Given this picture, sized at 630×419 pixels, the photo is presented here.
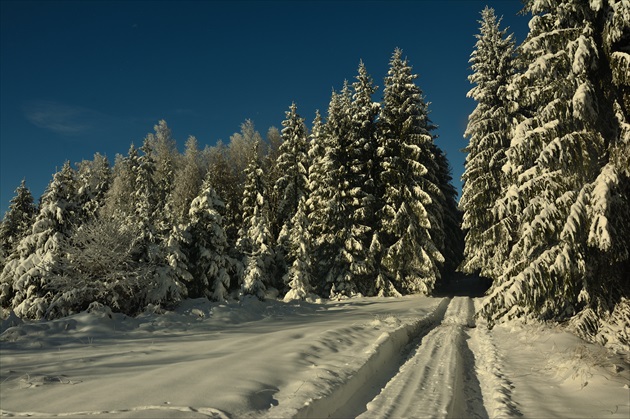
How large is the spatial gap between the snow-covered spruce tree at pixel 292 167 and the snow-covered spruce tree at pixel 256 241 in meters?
1.78

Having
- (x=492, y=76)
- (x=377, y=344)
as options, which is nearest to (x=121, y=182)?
(x=492, y=76)

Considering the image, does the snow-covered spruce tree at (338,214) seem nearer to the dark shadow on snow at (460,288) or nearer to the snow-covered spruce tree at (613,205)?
the dark shadow on snow at (460,288)

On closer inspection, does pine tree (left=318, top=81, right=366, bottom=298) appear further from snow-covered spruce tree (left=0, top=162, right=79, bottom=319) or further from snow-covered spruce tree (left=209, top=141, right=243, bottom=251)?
snow-covered spruce tree (left=0, top=162, right=79, bottom=319)

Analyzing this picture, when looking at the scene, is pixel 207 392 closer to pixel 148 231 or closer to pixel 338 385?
pixel 338 385

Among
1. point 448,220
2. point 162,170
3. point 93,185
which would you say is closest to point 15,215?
point 162,170

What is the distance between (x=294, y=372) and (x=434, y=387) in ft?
8.16

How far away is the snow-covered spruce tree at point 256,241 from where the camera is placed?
25.3 m

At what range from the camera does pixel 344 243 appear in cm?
2570

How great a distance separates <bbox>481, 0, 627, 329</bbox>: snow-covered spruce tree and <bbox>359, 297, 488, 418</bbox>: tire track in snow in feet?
8.58

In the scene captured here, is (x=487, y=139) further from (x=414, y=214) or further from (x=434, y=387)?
(x=434, y=387)

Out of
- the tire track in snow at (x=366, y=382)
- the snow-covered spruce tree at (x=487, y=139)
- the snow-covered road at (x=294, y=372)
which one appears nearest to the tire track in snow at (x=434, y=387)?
the snow-covered road at (x=294, y=372)

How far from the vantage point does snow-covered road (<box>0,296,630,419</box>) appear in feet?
16.0

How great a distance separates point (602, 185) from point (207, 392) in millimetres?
9742

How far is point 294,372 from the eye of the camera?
6.44m
